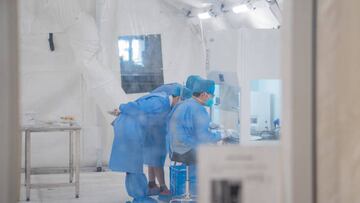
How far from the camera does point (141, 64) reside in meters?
4.21

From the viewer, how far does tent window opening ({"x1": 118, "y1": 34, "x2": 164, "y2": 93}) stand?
4219mm

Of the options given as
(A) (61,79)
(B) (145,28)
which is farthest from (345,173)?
(A) (61,79)

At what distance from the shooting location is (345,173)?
3.20 feet

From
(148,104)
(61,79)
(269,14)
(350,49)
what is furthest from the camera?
(61,79)

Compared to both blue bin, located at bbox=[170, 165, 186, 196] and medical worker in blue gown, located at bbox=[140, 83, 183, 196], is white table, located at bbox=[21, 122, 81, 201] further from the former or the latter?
blue bin, located at bbox=[170, 165, 186, 196]

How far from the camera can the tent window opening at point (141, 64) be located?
4219 mm

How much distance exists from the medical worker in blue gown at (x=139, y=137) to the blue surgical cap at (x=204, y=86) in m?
0.19

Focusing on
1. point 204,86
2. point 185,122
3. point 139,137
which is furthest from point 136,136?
point 204,86

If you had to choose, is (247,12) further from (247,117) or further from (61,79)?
(61,79)

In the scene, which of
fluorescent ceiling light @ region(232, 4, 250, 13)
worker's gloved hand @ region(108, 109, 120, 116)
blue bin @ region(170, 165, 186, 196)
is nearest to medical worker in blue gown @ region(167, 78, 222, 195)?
blue bin @ region(170, 165, 186, 196)

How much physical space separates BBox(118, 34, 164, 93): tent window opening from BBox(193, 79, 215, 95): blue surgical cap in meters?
0.76

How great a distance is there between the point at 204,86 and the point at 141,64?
97 centimetres

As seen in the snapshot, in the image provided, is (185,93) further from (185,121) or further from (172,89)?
(185,121)

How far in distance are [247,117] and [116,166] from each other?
1.16 meters
